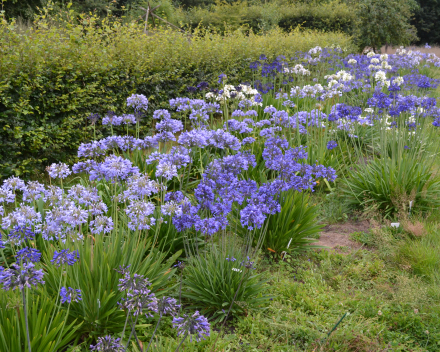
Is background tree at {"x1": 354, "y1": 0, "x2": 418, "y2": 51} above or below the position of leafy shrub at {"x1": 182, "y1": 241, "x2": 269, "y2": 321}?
above

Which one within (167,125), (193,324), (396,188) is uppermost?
(167,125)

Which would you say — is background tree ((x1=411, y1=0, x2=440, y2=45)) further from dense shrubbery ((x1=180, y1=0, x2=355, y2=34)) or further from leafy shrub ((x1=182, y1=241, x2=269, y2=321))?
leafy shrub ((x1=182, y1=241, x2=269, y2=321))

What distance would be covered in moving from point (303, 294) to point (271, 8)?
72.1 feet

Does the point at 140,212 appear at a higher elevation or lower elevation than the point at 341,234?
higher

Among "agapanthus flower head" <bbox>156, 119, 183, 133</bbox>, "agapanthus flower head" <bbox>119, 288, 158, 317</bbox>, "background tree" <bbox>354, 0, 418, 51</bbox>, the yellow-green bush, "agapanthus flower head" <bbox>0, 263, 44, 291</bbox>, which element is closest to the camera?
"agapanthus flower head" <bbox>0, 263, 44, 291</bbox>

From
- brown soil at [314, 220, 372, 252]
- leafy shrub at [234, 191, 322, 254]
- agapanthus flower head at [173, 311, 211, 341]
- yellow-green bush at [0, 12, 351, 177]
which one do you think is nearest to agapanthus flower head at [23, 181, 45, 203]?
agapanthus flower head at [173, 311, 211, 341]

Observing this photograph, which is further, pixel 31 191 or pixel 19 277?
pixel 31 191

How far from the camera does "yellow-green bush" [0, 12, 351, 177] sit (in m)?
5.39

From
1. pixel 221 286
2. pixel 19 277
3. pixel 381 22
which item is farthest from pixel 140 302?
pixel 381 22

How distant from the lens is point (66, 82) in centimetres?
605

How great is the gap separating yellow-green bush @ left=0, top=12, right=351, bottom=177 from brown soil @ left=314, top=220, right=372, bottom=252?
4138 millimetres

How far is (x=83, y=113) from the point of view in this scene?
6.29 metres

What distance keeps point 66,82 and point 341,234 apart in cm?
488

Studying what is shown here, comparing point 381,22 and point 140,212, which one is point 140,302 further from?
point 381,22
